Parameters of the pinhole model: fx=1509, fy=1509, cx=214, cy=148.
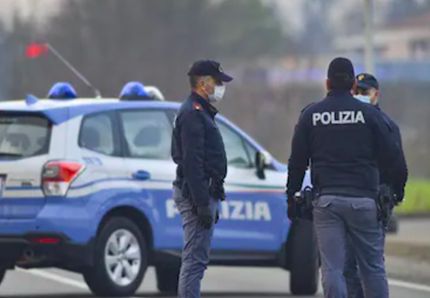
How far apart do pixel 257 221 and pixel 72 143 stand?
6.73 feet

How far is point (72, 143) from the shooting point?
12594 mm

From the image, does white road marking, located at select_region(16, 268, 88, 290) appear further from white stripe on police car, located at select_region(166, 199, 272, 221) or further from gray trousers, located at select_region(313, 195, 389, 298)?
gray trousers, located at select_region(313, 195, 389, 298)

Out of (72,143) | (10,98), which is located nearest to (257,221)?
(72,143)

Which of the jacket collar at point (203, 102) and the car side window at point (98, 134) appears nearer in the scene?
the jacket collar at point (203, 102)

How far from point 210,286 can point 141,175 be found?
2248 mm

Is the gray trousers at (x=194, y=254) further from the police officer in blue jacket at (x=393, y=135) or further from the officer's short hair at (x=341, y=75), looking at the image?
the officer's short hair at (x=341, y=75)

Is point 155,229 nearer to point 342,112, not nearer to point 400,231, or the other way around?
point 342,112

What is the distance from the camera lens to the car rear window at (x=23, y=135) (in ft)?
41.1

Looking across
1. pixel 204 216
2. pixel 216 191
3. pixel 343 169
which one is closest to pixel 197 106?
pixel 216 191

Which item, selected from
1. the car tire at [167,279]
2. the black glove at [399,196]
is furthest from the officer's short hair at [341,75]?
the car tire at [167,279]

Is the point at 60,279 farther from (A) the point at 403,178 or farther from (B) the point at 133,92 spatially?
(A) the point at 403,178

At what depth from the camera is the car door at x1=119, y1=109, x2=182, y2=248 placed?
13117mm

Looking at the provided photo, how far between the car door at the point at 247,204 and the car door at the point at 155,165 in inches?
19.4

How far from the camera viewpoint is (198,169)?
9.71 meters
